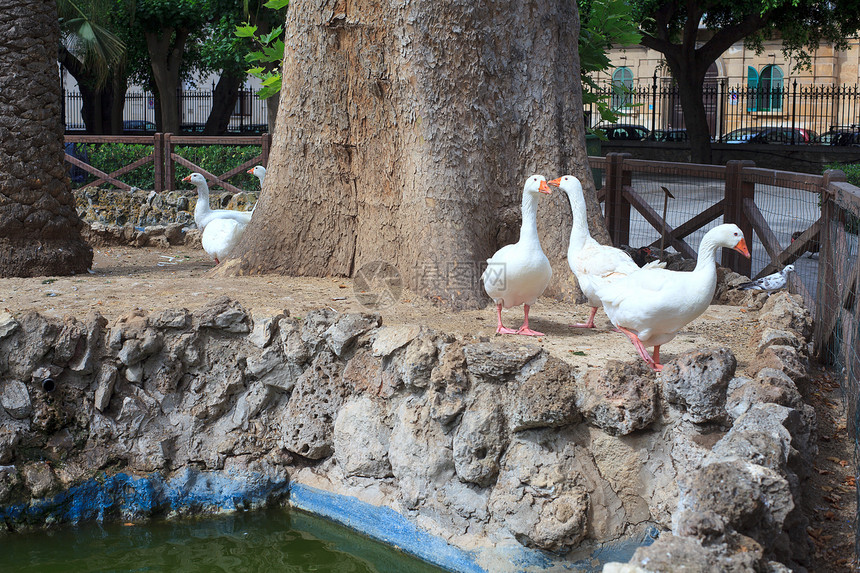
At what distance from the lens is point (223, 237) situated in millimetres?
8969

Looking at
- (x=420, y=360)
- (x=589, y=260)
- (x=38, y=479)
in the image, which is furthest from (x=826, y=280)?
(x=38, y=479)

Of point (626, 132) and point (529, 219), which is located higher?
point (626, 132)

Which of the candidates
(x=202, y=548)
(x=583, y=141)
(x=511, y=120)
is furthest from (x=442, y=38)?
(x=202, y=548)

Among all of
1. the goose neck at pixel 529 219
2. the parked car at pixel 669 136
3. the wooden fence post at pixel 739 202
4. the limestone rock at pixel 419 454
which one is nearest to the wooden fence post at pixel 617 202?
the wooden fence post at pixel 739 202

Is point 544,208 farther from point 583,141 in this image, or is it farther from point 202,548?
point 202,548

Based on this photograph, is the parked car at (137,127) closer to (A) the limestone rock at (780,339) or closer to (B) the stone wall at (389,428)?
(B) the stone wall at (389,428)

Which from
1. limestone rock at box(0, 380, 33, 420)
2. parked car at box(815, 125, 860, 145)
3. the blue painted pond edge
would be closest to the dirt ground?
limestone rock at box(0, 380, 33, 420)

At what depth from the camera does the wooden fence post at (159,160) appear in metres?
14.5

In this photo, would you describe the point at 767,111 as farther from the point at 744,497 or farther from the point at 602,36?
the point at 744,497

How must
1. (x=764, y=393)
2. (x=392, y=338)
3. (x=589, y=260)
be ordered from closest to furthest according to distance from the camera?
(x=764, y=393), (x=392, y=338), (x=589, y=260)

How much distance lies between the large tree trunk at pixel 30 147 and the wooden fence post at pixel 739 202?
6.56 meters

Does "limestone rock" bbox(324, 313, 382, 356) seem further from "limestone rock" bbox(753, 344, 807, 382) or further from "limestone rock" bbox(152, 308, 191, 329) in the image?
"limestone rock" bbox(753, 344, 807, 382)

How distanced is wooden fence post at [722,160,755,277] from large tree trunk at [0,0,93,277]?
656 centimetres

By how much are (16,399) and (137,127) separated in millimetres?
31580
